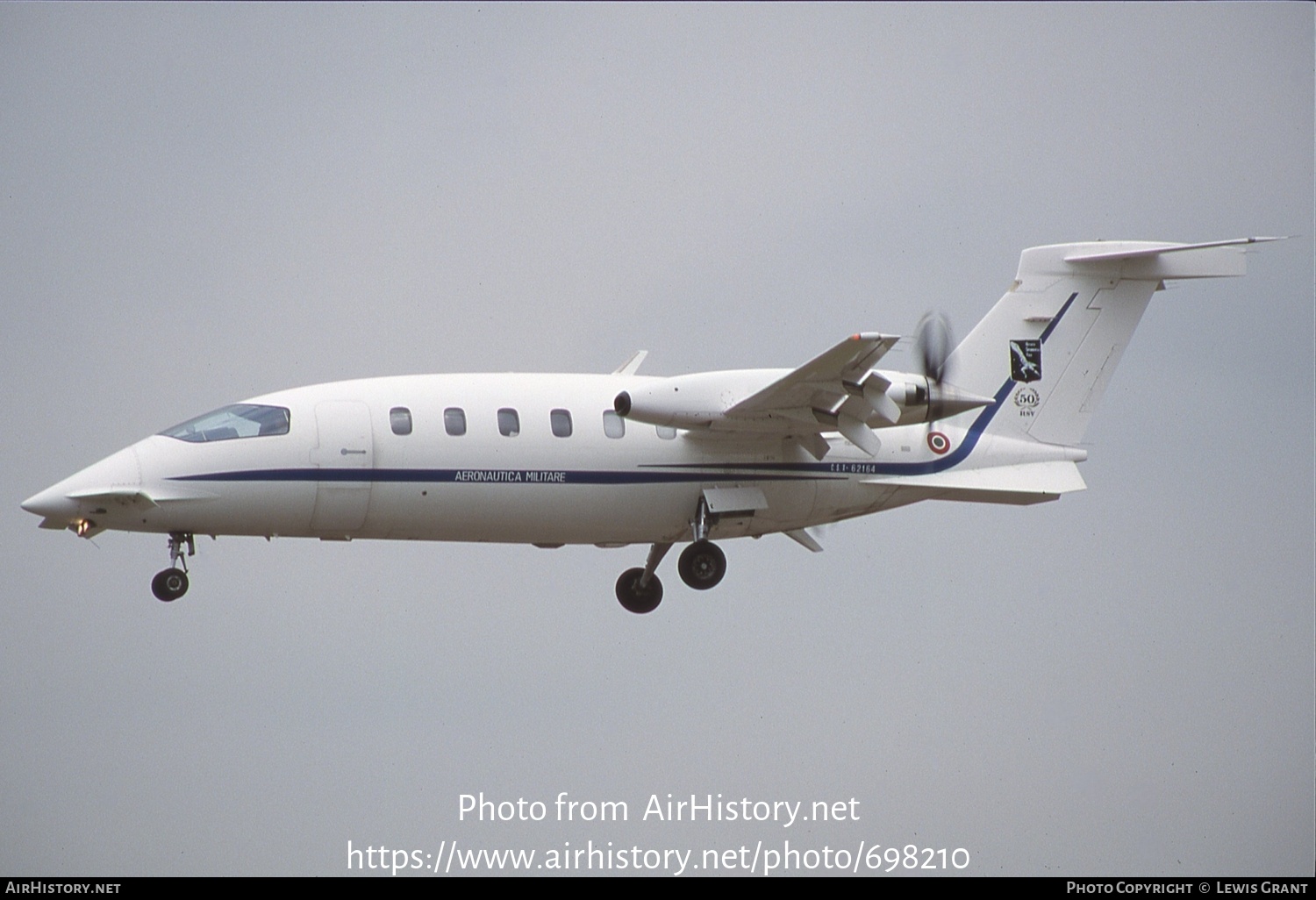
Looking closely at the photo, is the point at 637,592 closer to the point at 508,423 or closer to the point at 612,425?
the point at 612,425

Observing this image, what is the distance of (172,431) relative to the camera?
31.3 metres

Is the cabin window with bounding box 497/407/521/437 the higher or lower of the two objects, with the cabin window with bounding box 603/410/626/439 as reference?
higher

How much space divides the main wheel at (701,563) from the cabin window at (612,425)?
2.46 m

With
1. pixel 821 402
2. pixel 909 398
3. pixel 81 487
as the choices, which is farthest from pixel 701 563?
pixel 81 487

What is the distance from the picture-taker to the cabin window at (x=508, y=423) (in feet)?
105

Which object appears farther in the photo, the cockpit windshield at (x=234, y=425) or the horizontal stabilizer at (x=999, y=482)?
the horizontal stabilizer at (x=999, y=482)

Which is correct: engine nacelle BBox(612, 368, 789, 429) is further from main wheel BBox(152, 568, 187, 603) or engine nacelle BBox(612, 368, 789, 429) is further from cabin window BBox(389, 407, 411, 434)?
main wheel BBox(152, 568, 187, 603)

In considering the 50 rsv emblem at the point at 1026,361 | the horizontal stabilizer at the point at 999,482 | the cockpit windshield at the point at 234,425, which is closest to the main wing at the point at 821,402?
the horizontal stabilizer at the point at 999,482

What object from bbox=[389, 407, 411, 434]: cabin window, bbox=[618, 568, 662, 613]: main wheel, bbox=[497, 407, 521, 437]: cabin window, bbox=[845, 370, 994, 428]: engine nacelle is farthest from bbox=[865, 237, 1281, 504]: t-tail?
bbox=[389, 407, 411, 434]: cabin window

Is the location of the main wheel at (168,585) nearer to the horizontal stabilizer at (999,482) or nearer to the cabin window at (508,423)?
the cabin window at (508,423)

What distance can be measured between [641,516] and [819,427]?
11.2 ft

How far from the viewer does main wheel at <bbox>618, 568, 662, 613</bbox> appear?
35.9m

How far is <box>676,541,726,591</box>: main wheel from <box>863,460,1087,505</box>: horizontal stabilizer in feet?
9.91

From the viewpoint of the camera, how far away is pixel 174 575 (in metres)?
31.0
